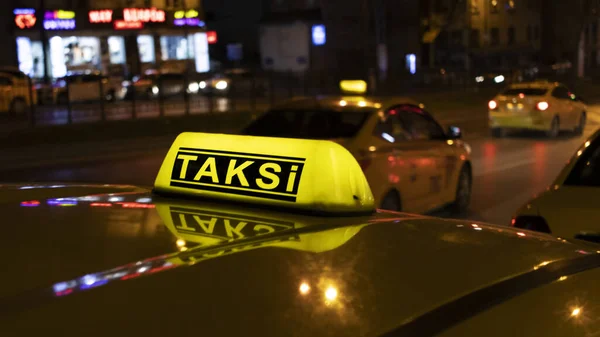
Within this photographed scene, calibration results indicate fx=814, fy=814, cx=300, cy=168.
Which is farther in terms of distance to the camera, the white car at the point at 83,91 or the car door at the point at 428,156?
the white car at the point at 83,91

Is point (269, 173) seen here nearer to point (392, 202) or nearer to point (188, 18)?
point (392, 202)

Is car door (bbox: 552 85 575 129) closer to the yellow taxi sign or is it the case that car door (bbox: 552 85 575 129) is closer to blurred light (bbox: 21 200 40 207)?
the yellow taxi sign

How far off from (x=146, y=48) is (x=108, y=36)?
303cm

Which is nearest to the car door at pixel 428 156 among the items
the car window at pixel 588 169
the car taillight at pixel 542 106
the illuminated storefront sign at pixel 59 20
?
the car window at pixel 588 169

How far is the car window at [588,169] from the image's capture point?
18.5 ft

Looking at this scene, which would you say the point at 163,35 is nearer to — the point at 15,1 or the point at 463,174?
the point at 15,1

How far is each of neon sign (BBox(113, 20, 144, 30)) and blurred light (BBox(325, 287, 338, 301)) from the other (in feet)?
170

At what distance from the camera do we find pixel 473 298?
5.94ft

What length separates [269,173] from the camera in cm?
246

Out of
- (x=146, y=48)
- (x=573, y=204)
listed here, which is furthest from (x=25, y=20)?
(x=573, y=204)

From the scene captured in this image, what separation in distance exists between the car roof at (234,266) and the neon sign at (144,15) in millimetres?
51263

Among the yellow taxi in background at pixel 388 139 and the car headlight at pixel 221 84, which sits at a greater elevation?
the car headlight at pixel 221 84

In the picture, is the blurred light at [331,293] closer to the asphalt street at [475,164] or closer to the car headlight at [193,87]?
the asphalt street at [475,164]

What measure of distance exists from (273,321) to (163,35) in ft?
178
